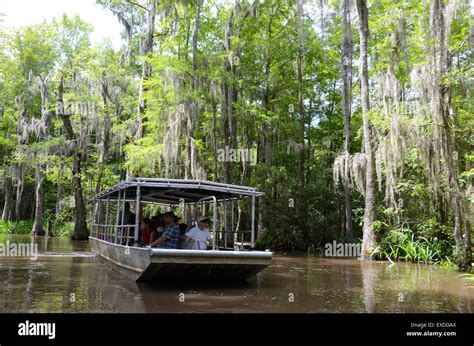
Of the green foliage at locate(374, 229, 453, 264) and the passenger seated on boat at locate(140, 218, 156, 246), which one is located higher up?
the passenger seated on boat at locate(140, 218, 156, 246)

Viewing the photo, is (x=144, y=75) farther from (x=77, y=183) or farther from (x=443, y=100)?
(x=443, y=100)

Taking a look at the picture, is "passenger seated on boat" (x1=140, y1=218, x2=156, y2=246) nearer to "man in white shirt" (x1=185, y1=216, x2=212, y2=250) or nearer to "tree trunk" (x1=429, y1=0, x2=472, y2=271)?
"man in white shirt" (x1=185, y1=216, x2=212, y2=250)

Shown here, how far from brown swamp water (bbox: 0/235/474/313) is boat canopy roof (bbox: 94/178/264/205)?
2.37 metres

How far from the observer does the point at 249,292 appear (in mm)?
10078

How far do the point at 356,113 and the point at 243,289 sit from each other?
22.5m

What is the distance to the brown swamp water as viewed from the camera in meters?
8.12

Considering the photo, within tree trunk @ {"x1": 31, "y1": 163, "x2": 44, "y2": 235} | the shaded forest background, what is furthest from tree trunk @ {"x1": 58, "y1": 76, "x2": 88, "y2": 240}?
tree trunk @ {"x1": 31, "y1": 163, "x2": 44, "y2": 235}

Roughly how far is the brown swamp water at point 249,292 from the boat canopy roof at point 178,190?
237 cm

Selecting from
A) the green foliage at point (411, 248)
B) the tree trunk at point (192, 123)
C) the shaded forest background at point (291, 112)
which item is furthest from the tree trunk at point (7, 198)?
the green foliage at point (411, 248)

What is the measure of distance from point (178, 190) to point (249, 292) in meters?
3.84

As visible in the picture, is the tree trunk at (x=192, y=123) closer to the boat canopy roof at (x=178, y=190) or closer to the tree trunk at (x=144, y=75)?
the tree trunk at (x=144, y=75)

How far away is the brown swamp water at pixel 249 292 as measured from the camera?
26.6 feet

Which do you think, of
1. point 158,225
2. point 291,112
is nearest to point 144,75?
point 291,112

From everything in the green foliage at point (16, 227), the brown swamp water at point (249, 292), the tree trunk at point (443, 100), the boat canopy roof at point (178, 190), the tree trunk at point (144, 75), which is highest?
the tree trunk at point (144, 75)
